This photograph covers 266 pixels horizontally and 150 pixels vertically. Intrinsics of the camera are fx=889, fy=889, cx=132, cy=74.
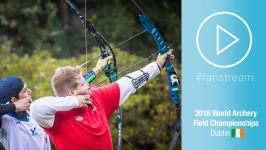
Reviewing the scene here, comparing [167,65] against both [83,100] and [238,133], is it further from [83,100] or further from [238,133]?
[83,100]

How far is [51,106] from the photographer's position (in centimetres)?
527

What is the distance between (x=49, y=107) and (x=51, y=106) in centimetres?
1

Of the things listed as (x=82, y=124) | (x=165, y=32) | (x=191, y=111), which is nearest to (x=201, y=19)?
(x=191, y=111)

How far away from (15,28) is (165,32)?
1898 mm

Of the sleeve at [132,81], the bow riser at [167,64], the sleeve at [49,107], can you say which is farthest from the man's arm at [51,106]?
the bow riser at [167,64]

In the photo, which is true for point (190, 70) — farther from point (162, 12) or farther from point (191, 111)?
point (162, 12)

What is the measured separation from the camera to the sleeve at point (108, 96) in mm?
5527

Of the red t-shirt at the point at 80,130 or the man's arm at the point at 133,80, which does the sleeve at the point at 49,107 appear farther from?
the man's arm at the point at 133,80

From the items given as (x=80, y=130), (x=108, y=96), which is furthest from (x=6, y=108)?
(x=108, y=96)

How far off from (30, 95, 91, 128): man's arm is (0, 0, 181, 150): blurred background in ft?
8.48

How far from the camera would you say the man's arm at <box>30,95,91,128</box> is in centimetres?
526

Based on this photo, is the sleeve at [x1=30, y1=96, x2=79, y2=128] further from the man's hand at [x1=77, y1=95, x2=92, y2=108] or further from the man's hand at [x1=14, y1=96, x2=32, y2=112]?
the man's hand at [x1=14, y1=96, x2=32, y2=112]

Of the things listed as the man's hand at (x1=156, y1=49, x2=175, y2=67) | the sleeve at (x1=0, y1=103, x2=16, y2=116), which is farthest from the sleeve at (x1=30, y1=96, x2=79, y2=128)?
the man's hand at (x1=156, y1=49, x2=175, y2=67)

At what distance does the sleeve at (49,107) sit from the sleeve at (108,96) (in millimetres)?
277
